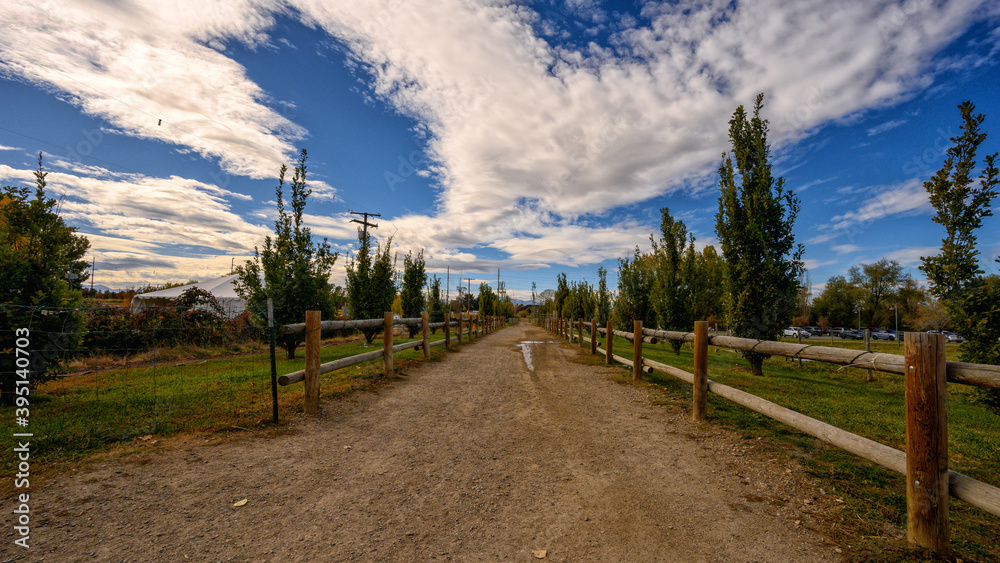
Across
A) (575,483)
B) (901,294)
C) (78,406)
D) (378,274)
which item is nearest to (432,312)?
(378,274)

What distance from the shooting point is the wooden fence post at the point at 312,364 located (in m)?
5.55

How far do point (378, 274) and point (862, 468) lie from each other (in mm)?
16060

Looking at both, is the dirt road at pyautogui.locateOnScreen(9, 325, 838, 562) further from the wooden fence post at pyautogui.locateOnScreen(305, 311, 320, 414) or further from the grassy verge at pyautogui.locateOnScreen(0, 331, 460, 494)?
the grassy verge at pyautogui.locateOnScreen(0, 331, 460, 494)

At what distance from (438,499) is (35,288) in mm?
7240

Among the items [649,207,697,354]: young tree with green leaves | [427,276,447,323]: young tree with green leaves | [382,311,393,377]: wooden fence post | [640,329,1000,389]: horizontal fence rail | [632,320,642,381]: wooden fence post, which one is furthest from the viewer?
[427,276,447,323]: young tree with green leaves

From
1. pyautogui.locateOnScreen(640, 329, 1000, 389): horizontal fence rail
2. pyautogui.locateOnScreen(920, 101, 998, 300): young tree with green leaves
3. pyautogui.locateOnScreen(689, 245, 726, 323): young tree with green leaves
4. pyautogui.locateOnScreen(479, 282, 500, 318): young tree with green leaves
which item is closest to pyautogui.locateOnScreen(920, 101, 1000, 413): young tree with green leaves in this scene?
pyautogui.locateOnScreen(920, 101, 998, 300): young tree with green leaves

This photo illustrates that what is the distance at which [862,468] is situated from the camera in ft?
11.7

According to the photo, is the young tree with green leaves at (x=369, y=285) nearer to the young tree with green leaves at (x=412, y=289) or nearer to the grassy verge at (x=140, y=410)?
the young tree with green leaves at (x=412, y=289)

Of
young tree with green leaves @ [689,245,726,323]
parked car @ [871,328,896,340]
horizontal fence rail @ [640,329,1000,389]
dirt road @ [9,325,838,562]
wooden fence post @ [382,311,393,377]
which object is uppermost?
young tree with green leaves @ [689,245,726,323]

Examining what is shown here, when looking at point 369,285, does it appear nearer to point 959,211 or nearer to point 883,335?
point 959,211

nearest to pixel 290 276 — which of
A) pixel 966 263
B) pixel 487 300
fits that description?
pixel 966 263

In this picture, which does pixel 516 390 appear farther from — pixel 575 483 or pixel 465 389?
pixel 575 483

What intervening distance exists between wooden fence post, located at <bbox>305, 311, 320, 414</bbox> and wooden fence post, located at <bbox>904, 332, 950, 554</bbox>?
622 centimetres

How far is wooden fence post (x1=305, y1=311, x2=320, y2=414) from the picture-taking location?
18.2 feet
